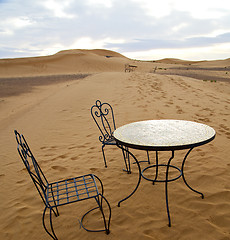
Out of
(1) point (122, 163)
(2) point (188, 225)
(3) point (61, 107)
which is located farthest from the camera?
(3) point (61, 107)

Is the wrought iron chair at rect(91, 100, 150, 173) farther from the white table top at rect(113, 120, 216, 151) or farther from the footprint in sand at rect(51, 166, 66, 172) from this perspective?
the footprint in sand at rect(51, 166, 66, 172)

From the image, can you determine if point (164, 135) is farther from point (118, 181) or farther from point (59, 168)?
point (59, 168)

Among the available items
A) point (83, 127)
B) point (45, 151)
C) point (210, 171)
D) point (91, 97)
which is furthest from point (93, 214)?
point (91, 97)

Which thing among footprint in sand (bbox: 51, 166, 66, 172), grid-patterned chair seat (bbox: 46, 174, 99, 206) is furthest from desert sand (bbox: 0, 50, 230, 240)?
grid-patterned chair seat (bbox: 46, 174, 99, 206)

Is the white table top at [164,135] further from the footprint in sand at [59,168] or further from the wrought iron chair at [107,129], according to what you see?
the footprint in sand at [59,168]

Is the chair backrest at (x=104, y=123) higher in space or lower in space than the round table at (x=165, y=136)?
lower

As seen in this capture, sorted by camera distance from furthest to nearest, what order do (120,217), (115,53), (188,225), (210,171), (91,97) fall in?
(115,53)
(91,97)
(210,171)
(120,217)
(188,225)

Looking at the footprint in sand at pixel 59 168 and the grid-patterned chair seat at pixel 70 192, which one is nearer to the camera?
the grid-patterned chair seat at pixel 70 192

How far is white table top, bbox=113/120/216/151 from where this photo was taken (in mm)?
1972

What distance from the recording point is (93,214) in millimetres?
2357

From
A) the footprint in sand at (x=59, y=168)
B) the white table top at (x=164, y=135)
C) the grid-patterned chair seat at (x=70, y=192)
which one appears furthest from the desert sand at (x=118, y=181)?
the white table top at (x=164, y=135)

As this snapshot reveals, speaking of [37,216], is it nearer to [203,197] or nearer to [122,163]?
[122,163]

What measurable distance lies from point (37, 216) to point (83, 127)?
315 centimetres

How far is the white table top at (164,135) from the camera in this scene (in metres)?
1.97
